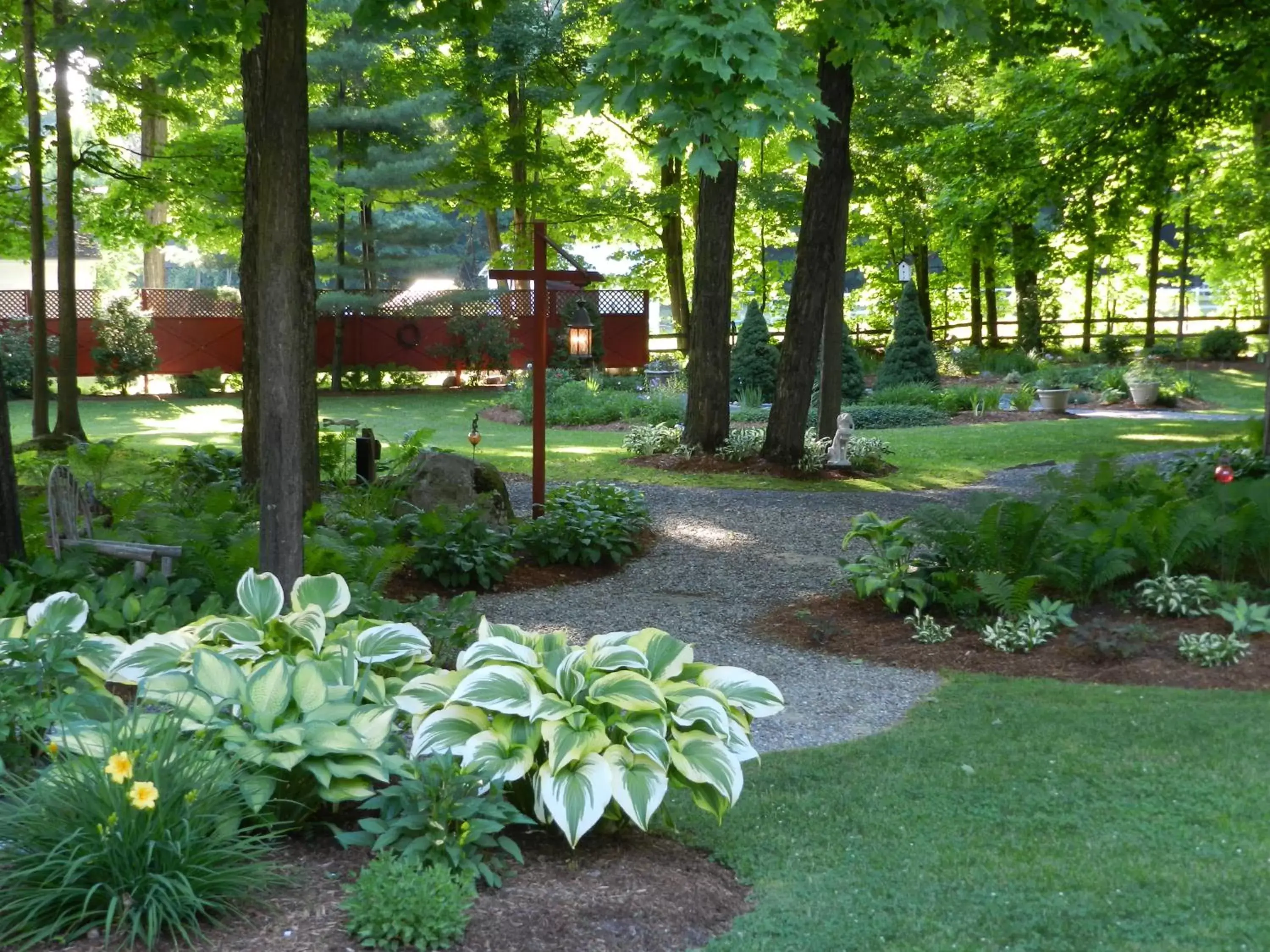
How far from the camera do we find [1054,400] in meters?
21.7

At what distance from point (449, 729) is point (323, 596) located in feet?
3.65

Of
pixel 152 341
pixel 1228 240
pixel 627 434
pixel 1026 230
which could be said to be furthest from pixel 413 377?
pixel 1228 240

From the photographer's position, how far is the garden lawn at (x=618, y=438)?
14.2m

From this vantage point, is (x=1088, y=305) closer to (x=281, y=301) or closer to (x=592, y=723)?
(x=281, y=301)

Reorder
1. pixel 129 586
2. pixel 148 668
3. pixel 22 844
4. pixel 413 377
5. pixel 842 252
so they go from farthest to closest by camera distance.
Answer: pixel 413 377, pixel 842 252, pixel 129 586, pixel 148 668, pixel 22 844

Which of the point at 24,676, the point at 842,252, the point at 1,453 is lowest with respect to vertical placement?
the point at 24,676

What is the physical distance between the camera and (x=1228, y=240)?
31188 millimetres

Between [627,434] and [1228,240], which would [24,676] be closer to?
[627,434]

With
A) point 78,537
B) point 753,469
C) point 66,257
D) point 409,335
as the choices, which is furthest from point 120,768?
point 409,335

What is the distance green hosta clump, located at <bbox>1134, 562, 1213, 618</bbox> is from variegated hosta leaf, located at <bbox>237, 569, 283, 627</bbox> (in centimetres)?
483

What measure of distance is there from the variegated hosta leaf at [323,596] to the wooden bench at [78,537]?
1.88 meters

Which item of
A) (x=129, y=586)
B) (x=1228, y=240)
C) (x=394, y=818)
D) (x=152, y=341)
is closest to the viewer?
(x=394, y=818)

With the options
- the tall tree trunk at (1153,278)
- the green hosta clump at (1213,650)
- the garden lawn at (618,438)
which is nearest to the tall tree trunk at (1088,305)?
the tall tree trunk at (1153,278)

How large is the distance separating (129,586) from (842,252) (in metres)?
10.1
